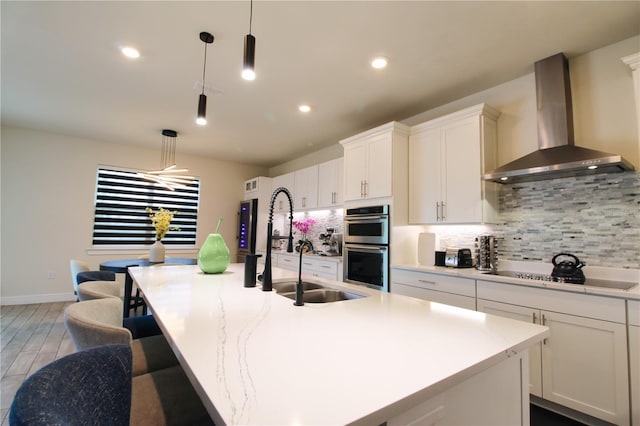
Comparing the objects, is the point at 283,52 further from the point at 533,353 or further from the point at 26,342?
the point at 26,342

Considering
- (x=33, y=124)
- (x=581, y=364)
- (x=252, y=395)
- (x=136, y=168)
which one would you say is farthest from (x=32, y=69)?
(x=581, y=364)

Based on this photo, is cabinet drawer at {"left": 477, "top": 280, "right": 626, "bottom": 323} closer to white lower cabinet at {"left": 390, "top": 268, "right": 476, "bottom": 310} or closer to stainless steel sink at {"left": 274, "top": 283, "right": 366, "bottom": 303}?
white lower cabinet at {"left": 390, "top": 268, "right": 476, "bottom": 310}

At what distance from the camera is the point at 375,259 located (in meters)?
3.37

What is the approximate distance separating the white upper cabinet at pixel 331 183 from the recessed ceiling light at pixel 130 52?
8.64 feet

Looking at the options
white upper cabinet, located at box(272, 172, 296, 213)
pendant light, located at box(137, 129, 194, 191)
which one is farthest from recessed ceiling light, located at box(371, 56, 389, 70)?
white upper cabinet, located at box(272, 172, 296, 213)

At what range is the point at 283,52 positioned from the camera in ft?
8.27

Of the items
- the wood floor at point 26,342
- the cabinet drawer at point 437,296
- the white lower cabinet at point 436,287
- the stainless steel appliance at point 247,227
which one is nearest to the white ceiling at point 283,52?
the white lower cabinet at point 436,287

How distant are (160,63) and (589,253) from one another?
12.6 feet

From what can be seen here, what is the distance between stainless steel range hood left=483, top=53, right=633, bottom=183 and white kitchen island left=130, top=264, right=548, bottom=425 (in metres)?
1.61

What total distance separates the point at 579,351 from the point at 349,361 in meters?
2.03

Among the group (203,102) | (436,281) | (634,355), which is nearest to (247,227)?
(203,102)

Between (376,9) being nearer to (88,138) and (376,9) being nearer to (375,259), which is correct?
(375,259)

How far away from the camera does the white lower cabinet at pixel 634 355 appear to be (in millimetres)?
1757

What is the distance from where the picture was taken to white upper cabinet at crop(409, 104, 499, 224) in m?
2.80
